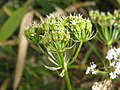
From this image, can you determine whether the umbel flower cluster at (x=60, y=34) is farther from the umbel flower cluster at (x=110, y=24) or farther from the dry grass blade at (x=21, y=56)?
the dry grass blade at (x=21, y=56)

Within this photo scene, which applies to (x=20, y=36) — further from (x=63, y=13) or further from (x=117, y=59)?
(x=117, y=59)

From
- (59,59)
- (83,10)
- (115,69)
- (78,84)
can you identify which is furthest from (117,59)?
(83,10)

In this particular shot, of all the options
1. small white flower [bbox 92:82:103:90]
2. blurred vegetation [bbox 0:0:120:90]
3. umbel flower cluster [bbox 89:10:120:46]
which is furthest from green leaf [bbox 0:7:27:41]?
small white flower [bbox 92:82:103:90]

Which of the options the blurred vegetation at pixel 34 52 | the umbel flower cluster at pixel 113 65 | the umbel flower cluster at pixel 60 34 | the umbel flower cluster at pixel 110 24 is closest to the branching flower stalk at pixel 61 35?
the umbel flower cluster at pixel 60 34

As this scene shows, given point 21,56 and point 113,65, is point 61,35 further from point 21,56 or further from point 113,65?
point 21,56

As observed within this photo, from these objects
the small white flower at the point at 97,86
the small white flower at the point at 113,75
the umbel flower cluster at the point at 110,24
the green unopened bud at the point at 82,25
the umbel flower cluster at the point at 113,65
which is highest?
the green unopened bud at the point at 82,25

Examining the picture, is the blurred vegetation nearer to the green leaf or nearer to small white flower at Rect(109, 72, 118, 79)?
the green leaf

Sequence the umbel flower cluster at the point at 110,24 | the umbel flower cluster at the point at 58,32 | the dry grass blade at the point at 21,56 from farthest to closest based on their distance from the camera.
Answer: the dry grass blade at the point at 21,56 < the umbel flower cluster at the point at 110,24 < the umbel flower cluster at the point at 58,32

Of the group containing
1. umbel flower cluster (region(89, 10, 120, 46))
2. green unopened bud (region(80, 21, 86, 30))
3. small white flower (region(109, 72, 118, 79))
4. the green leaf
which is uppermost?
the green leaf
